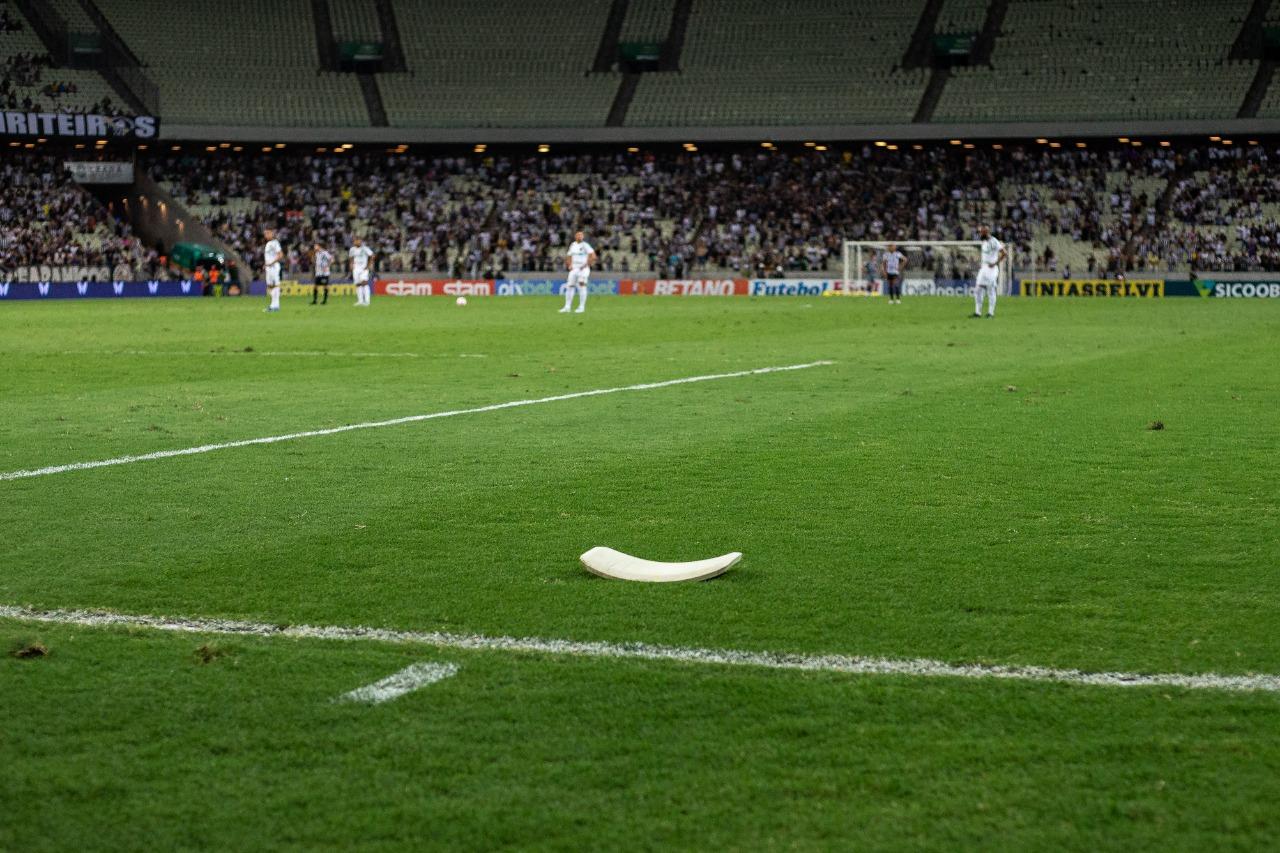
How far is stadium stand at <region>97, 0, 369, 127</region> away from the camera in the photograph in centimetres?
6462

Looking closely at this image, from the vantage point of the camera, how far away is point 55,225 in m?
60.2

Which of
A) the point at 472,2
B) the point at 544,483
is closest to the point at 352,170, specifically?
the point at 472,2

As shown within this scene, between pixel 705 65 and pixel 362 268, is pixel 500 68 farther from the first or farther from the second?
pixel 362 268

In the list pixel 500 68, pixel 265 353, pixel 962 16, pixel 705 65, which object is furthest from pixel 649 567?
pixel 962 16

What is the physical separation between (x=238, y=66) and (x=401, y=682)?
66796 mm

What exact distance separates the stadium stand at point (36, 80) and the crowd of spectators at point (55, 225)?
143 inches

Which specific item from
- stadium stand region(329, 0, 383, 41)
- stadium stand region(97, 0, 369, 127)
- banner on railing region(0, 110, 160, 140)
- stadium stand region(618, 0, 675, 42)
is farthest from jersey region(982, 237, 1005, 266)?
stadium stand region(329, 0, 383, 41)

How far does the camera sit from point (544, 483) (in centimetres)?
891

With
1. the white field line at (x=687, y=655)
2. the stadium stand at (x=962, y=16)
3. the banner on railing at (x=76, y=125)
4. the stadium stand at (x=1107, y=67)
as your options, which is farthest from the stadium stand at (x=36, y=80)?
the white field line at (x=687, y=655)

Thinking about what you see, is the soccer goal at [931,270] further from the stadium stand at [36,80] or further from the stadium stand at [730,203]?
the stadium stand at [36,80]

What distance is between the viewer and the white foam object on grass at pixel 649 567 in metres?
6.09

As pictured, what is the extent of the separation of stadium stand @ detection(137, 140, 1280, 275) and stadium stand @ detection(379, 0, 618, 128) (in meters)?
4.07

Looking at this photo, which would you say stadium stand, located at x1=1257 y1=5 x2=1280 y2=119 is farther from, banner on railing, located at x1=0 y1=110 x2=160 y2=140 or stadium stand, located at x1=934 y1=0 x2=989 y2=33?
banner on railing, located at x1=0 y1=110 x2=160 y2=140

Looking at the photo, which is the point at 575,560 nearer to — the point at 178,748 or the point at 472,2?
the point at 178,748
